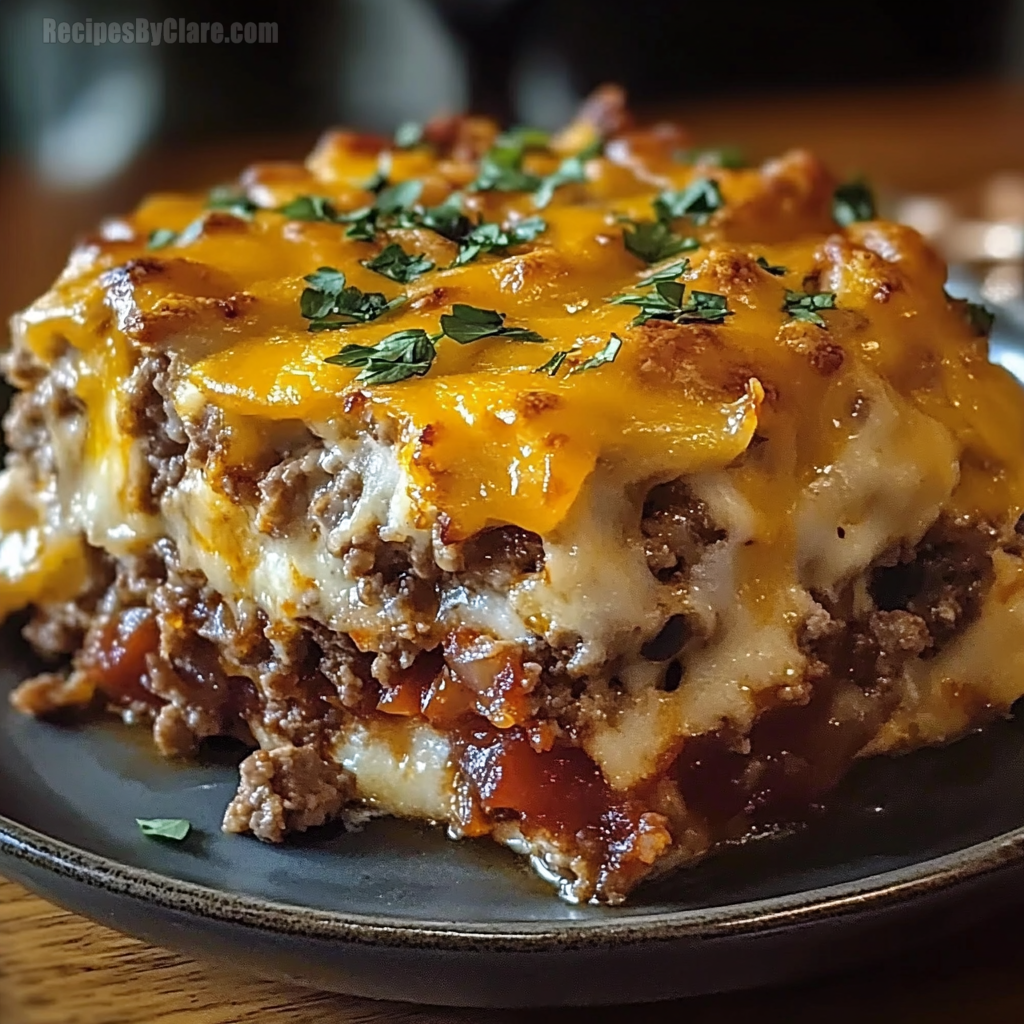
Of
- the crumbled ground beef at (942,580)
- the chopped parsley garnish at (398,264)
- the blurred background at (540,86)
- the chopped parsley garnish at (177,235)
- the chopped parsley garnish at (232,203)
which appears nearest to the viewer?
the crumbled ground beef at (942,580)

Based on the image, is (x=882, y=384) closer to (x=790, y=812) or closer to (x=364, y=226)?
(x=790, y=812)

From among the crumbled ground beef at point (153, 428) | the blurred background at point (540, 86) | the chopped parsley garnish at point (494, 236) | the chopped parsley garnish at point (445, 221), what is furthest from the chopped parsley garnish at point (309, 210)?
the blurred background at point (540, 86)

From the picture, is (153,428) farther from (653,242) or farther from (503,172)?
(503,172)

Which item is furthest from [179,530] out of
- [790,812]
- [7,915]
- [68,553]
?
[790,812]

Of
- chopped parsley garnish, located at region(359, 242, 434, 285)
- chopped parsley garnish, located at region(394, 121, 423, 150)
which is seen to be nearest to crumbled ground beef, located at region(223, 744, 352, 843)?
chopped parsley garnish, located at region(359, 242, 434, 285)

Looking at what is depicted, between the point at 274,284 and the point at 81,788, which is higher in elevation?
the point at 274,284

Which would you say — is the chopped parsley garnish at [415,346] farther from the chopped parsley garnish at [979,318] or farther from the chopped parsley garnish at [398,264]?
the chopped parsley garnish at [979,318]

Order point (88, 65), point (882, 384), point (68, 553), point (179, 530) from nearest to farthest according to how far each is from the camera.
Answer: point (882, 384)
point (179, 530)
point (68, 553)
point (88, 65)
